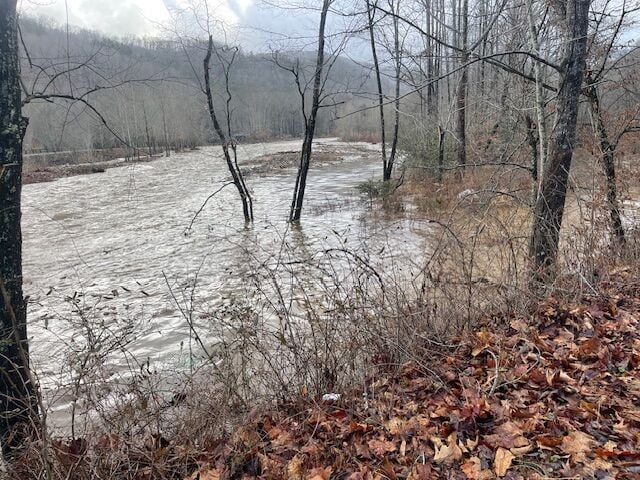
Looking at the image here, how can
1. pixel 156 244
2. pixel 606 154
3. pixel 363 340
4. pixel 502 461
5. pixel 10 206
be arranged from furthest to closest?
1. pixel 156 244
2. pixel 606 154
3. pixel 363 340
4. pixel 10 206
5. pixel 502 461

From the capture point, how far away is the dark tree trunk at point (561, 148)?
4.49m

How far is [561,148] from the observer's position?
15.6 feet

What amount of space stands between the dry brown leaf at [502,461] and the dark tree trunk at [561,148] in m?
2.54

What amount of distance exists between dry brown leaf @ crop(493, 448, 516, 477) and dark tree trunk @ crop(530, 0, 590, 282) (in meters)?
2.54

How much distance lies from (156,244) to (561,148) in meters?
Result: 9.04

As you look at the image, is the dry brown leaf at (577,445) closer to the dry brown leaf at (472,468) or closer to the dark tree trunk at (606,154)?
the dry brown leaf at (472,468)

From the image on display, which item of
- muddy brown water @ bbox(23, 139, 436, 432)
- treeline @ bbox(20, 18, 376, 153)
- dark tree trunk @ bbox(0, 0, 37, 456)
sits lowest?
muddy brown water @ bbox(23, 139, 436, 432)

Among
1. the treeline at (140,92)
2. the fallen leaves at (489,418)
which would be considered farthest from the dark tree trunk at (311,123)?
the fallen leaves at (489,418)

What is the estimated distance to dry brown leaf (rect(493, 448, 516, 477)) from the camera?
2.24 metres

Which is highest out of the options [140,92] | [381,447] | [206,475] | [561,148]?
[140,92]

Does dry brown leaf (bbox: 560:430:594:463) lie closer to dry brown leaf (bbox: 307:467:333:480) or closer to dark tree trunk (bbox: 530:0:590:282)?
dry brown leaf (bbox: 307:467:333:480)

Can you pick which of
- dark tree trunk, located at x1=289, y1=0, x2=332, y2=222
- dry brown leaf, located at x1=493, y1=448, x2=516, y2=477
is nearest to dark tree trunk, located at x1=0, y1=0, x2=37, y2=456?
dry brown leaf, located at x1=493, y1=448, x2=516, y2=477

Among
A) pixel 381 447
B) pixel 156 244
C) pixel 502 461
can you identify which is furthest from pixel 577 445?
pixel 156 244

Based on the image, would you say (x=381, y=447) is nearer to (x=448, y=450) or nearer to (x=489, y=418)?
(x=448, y=450)
